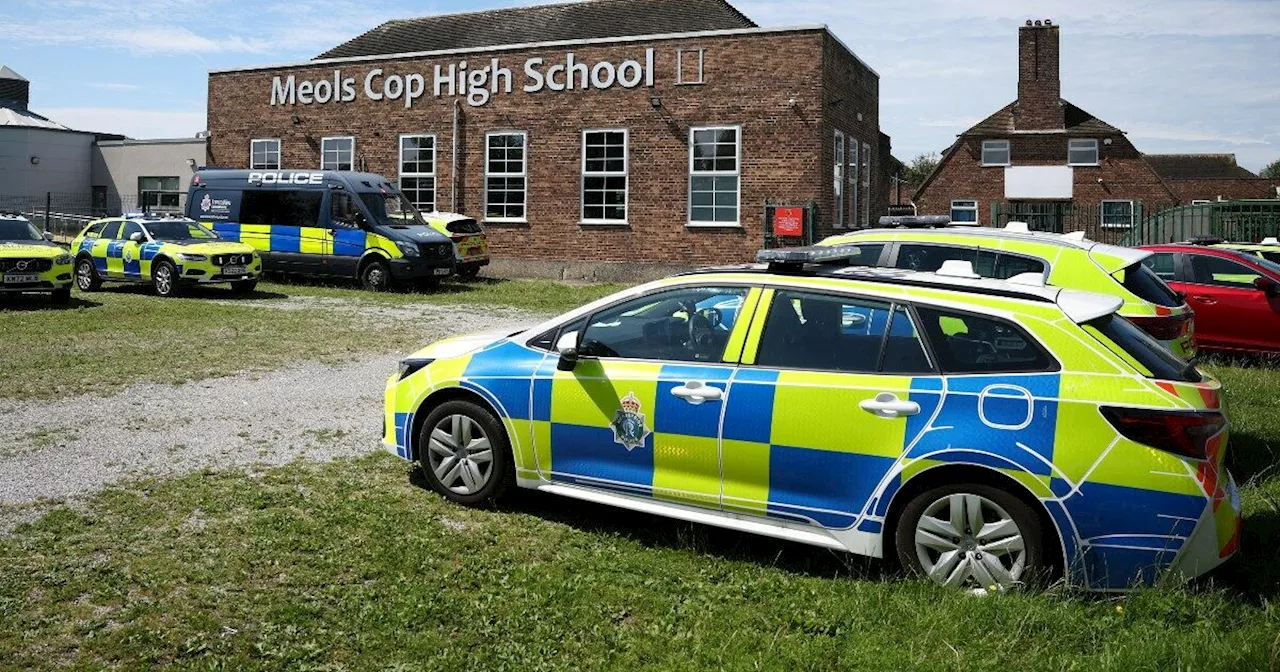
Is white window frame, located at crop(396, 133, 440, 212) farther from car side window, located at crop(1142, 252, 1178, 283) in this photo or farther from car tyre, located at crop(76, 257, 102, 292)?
car side window, located at crop(1142, 252, 1178, 283)

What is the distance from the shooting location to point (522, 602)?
15.3ft

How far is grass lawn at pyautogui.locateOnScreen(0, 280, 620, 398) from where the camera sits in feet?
35.5

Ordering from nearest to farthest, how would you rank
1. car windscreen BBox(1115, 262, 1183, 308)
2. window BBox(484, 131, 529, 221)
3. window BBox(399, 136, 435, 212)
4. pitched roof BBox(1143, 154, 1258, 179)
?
car windscreen BBox(1115, 262, 1183, 308) < window BBox(484, 131, 529, 221) < window BBox(399, 136, 435, 212) < pitched roof BBox(1143, 154, 1258, 179)

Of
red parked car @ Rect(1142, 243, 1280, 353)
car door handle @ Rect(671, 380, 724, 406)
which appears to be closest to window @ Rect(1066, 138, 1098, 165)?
red parked car @ Rect(1142, 243, 1280, 353)

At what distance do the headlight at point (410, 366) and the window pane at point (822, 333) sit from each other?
2.16 m

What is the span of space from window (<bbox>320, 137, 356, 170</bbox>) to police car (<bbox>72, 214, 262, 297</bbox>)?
8.87 m

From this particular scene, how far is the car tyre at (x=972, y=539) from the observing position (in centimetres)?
455

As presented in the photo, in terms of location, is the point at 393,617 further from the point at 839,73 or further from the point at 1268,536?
the point at 839,73

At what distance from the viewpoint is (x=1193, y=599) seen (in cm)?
448

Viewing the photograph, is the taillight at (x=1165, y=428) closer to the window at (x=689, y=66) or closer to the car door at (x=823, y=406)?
the car door at (x=823, y=406)

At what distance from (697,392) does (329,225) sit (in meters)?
17.1

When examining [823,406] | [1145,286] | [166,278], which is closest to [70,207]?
[166,278]

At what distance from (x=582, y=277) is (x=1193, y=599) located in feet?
72.7

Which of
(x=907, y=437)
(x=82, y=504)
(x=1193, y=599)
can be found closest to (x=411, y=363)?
(x=82, y=504)
